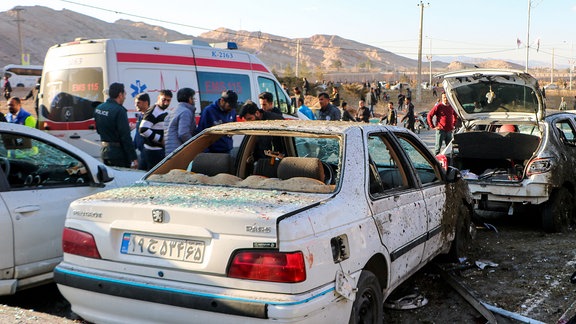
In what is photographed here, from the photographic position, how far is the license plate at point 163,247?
Answer: 2920mm

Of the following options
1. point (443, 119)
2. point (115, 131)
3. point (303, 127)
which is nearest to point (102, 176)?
point (303, 127)

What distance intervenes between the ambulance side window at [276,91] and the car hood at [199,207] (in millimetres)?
7963

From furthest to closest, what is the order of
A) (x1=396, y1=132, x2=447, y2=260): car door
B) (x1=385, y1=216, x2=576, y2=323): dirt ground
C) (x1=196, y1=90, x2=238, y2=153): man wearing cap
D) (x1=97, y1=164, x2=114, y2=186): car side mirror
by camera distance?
(x1=196, y1=90, x2=238, y2=153): man wearing cap, (x1=97, y1=164, x2=114, y2=186): car side mirror, (x1=396, y1=132, x2=447, y2=260): car door, (x1=385, y1=216, x2=576, y2=323): dirt ground

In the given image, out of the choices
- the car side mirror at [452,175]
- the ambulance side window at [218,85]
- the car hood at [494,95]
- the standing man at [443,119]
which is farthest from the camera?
the standing man at [443,119]

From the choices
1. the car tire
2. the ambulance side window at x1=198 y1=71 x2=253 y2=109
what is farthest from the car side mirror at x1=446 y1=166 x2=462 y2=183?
the ambulance side window at x1=198 y1=71 x2=253 y2=109

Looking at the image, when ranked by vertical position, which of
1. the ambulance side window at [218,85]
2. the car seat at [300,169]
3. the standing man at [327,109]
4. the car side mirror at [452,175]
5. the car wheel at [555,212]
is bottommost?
the car wheel at [555,212]

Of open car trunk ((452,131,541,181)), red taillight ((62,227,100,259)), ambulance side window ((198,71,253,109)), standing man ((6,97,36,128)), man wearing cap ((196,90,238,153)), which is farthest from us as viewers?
ambulance side window ((198,71,253,109))

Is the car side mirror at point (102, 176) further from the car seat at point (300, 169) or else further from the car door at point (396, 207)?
the car door at point (396, 207)

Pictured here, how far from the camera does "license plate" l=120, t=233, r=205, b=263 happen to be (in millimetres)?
2920

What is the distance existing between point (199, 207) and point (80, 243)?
2.59 ft

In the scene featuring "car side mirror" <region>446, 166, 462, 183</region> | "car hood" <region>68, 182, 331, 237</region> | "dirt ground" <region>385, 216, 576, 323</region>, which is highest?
"car hood" <region>68, 182, 331, 237</region>

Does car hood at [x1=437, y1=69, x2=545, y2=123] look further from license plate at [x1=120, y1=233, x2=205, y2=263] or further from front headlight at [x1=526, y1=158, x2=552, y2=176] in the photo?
license plate at [x1=120, y1=233, x2=205, y2=263]

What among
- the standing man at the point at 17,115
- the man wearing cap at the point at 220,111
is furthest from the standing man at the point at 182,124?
the standing man at the point at 17,115

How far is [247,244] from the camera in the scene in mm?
2807
